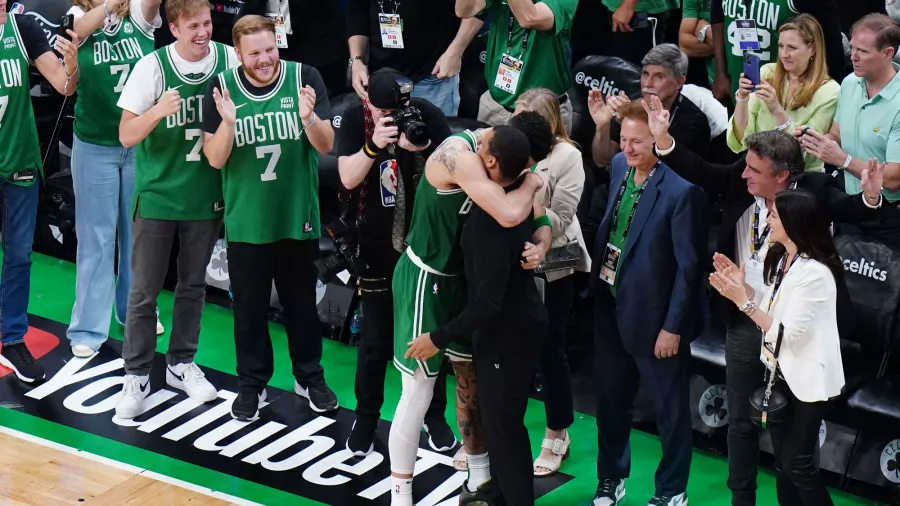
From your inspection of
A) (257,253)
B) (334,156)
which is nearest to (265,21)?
(257,253)

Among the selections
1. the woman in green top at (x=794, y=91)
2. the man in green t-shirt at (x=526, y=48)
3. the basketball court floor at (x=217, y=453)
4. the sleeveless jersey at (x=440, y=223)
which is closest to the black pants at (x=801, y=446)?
the basketball court floor at (x=217, y=453)

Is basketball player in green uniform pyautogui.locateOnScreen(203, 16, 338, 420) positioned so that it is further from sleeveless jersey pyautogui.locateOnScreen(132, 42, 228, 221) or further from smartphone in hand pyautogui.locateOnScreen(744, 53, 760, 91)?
smartphone in hand pyautogui.locateOnScreen(744, 53, 760, 91)

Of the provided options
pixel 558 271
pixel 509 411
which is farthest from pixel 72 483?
pixel 558 271

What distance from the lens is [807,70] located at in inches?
213

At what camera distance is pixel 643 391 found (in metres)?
6.28

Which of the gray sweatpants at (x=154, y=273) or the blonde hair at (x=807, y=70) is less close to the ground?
the blonde hair at (x=807, y=70)

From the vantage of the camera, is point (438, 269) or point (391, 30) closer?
point (438, 269)

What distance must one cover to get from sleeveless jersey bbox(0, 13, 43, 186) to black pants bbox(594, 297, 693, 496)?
3064mm

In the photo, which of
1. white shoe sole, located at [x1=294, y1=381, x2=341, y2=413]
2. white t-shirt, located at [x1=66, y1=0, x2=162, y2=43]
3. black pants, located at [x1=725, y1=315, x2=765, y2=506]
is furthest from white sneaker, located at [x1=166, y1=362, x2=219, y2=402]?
black pants, located at [x1=725, y1=315, x2=765, y2=506]

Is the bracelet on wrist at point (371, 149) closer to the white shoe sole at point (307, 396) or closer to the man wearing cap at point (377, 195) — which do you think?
the man wearing cap at point (377, 195)

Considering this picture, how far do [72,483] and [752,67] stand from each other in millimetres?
3517

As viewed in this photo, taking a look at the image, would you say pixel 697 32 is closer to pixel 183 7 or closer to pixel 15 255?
pixel 183 7

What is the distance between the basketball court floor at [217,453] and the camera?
18.2 feet

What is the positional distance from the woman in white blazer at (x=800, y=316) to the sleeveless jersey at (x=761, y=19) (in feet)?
5.57
